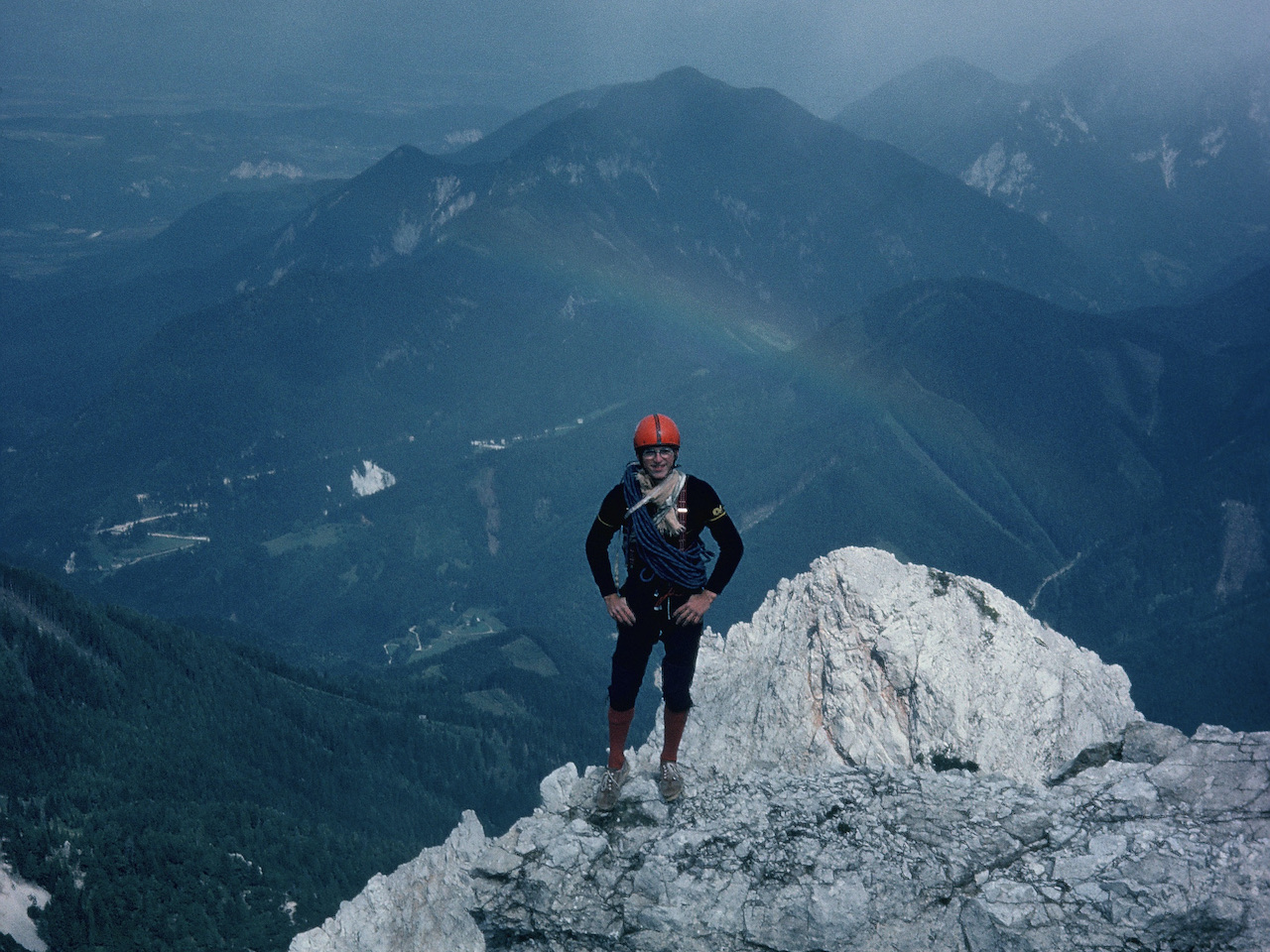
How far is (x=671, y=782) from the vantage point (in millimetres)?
19109

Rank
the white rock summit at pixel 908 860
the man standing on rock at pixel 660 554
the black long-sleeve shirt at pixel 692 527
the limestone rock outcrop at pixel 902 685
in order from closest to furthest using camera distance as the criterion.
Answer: the white rock summit at pixel 908 860 → the man standing on rock at pixel 660 554 → the black long-sleeve shirt at pixel 692 527 → the limestone rock outcrop at pixel 902 685

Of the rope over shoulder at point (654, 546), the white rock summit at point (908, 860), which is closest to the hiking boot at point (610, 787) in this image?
the white rock summit at point (908, 860)

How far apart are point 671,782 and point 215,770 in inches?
4668

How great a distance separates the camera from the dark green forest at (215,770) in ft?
285

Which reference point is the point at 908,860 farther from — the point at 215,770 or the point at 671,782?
the point at 215,770

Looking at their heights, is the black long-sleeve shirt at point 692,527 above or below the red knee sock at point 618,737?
above

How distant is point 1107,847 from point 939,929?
11.0ft

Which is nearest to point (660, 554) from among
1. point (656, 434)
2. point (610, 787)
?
point (656, 434)

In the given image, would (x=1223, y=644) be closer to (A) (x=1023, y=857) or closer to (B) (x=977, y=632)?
(B) (x=977, y=632)

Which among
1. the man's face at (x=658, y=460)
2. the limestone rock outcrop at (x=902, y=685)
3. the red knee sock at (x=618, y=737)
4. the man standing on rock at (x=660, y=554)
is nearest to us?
the man's face at (x=658, y=460)

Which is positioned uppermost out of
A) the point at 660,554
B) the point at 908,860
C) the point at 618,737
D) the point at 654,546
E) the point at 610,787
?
the point at 654,546

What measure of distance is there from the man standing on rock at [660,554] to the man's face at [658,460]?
0.7 inches

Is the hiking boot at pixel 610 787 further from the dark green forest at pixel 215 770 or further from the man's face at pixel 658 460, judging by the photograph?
the dark green forest at pixel 215 770

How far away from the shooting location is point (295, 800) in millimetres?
122875
